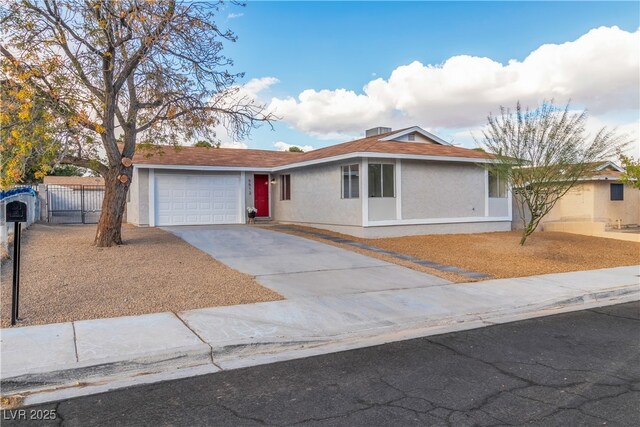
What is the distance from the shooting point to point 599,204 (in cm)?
2314

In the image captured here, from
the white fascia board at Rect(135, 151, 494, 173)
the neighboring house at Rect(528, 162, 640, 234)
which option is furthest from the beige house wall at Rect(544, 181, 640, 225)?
the white fascia board at Rect(135, 151, 494, 173)

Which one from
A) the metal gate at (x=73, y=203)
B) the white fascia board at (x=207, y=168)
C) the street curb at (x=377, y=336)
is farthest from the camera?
the metal gate at (x=73, y=203)

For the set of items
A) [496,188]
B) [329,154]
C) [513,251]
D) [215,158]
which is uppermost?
[215,158]

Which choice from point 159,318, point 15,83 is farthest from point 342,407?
point 15,83

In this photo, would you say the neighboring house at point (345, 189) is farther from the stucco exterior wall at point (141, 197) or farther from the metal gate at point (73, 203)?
the metal gate at point (73, 203)

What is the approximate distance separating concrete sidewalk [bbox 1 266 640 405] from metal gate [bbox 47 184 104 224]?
19766 millimetres

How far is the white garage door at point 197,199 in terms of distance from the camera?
20047 mm

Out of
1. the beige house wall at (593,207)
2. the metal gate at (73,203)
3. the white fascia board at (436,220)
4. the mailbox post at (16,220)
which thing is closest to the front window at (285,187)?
the white fascia board at (436,220)

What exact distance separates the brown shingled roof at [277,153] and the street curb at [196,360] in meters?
9.92

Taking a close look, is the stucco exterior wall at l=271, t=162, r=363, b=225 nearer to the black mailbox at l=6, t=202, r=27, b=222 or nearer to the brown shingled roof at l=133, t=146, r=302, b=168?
the brown shingled roof at l=133, t=146, r=302, b=168

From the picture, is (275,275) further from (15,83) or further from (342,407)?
(15,83)

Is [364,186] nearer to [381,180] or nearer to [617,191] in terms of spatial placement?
[381,180]

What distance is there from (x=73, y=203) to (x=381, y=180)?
59.5 feet

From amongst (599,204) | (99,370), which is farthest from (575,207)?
(99,370)
